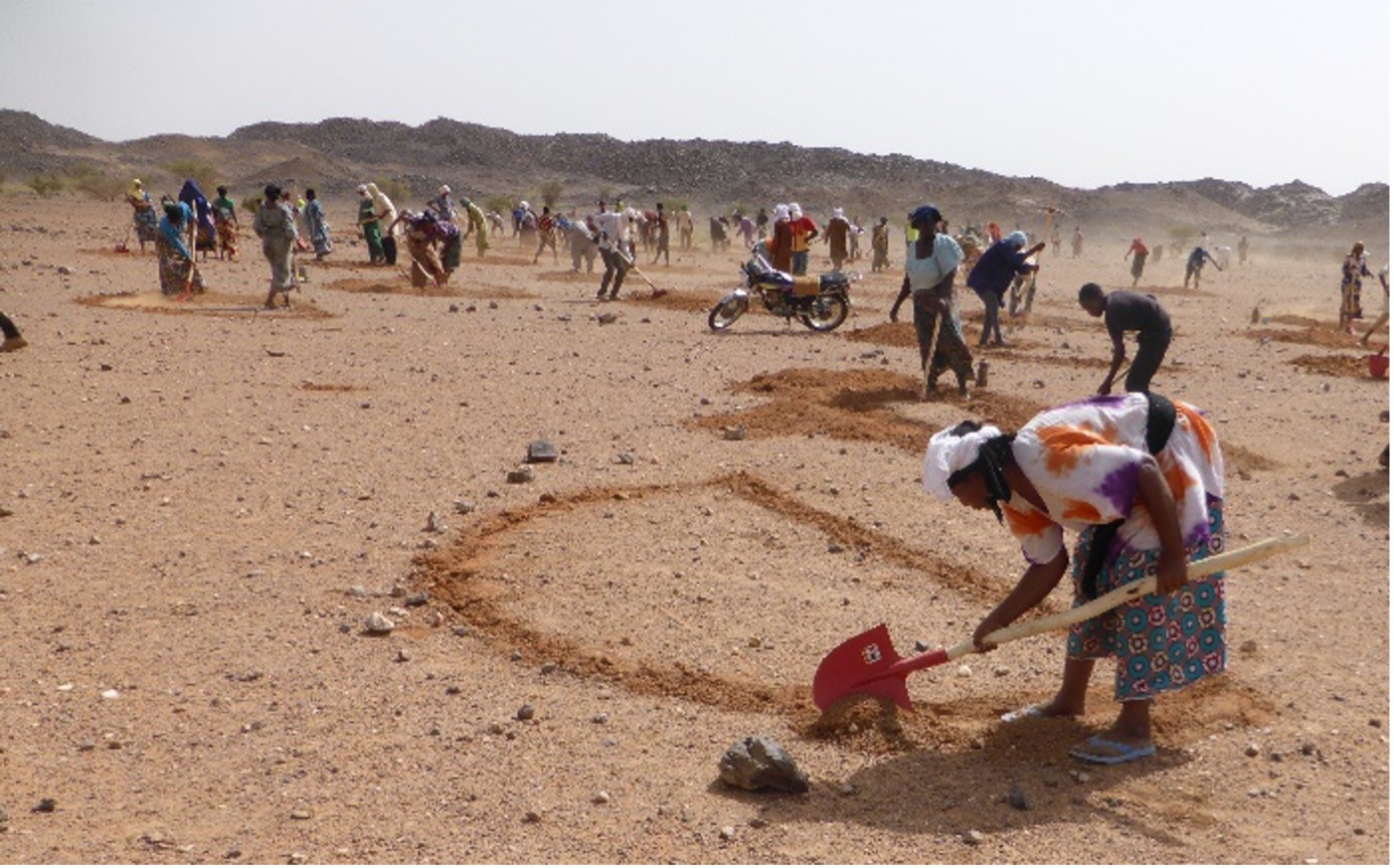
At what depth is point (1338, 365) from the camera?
15547 millimetres

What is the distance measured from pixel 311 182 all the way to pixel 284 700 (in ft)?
237

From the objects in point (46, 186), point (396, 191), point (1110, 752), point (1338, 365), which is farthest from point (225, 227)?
point (396, 191)

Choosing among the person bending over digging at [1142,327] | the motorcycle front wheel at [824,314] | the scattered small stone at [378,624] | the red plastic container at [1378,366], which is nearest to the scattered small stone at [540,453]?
the scattered small stone at [378,624]

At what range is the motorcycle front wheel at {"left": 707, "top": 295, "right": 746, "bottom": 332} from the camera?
688 inches

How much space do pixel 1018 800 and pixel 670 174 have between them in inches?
3711

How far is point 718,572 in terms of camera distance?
22.8 ft

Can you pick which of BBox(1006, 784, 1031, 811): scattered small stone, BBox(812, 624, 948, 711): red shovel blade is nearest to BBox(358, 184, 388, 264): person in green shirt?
BBox(812, 624, 948, 711): red shovel blade

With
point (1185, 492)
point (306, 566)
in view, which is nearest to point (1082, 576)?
point (1185, 492)

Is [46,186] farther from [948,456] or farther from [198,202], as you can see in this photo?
[948,456]

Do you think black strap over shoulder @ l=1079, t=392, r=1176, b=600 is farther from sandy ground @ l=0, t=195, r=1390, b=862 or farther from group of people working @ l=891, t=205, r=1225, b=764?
sandy ground @ l=0, t=195, r=1390, b=862

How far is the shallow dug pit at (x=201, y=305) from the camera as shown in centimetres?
1692

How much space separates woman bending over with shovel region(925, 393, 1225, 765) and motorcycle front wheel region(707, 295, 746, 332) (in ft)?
41.9

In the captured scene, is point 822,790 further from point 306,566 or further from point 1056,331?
point 1056,331

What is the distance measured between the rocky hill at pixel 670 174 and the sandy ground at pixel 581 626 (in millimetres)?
65825
